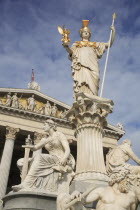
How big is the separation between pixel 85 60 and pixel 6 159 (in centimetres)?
1759

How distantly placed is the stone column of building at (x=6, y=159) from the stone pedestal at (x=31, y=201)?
684 inches

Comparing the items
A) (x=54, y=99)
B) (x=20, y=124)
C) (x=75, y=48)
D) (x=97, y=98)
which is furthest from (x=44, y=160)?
(x=54, y=99)

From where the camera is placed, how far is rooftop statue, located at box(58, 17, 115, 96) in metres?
7.49

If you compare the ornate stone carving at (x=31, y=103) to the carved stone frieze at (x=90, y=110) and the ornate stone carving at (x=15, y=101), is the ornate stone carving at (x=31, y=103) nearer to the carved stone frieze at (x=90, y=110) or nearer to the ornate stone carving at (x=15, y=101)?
the ornate stone carving at (x=15, y=101)

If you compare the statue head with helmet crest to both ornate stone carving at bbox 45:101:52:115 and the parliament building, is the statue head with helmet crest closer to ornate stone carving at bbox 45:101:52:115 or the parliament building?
the parliament building

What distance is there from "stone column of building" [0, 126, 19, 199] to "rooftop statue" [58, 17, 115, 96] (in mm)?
16473

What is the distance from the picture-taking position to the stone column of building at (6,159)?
2177cm

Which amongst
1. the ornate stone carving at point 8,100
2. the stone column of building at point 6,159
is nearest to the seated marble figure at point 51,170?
the stone column of building at point 6,159

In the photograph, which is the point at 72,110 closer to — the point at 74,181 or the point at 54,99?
the point at 74,181

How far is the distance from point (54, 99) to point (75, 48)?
70.3 feet

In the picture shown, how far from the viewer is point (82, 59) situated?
25.6 feet

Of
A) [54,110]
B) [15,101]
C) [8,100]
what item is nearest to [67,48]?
[8,100]

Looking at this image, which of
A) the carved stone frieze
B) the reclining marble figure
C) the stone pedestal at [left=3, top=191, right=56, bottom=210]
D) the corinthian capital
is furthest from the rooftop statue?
the corinthian capital

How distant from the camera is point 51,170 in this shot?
5.52 metres
